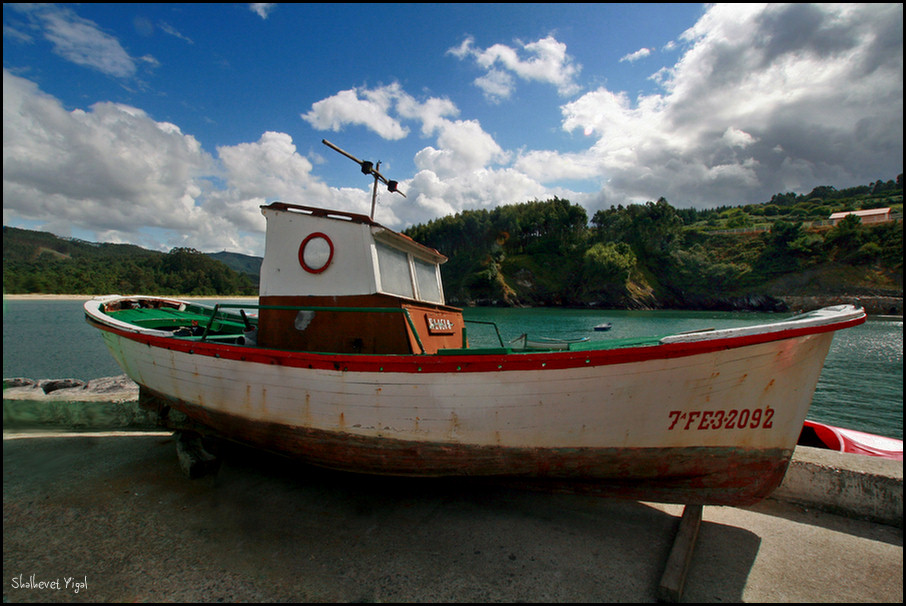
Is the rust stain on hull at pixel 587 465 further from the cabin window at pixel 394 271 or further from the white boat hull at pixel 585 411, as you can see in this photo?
the cabin window at pixel 394 271

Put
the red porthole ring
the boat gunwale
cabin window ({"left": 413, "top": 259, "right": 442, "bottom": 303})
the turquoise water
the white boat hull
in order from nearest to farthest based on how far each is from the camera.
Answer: the boat gunwale, the white boat hull, the red porthole ring, cabin window ({"left": 413, "top": 259, "right": 442, "bottom": 303}), the turquoise water

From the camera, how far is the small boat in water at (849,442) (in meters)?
5.60

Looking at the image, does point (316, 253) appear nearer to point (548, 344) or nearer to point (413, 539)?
point (548, 344)

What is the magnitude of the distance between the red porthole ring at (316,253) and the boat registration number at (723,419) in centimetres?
387

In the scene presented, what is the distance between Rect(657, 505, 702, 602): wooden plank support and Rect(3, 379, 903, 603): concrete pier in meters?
0.15

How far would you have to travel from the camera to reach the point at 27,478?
418 centimetres

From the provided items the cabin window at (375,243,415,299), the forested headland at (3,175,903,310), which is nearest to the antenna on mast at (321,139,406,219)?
the cabin window at (375,243,415,299)

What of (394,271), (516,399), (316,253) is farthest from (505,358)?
(316,253)

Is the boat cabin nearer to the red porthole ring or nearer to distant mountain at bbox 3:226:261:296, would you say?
the red porthole ring

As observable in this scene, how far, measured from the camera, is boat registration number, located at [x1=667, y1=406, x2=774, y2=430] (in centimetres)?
304

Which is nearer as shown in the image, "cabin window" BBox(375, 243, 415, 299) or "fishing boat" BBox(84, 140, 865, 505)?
"fishing boat" BBox(84, 140, 865, 505)

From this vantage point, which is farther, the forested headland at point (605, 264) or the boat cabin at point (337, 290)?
the forested headland at point (605, 264)

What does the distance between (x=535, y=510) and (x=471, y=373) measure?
5.49 ft

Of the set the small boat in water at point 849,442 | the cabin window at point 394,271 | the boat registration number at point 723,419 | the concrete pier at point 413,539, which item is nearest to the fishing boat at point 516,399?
the boat registration number at point 723,419
